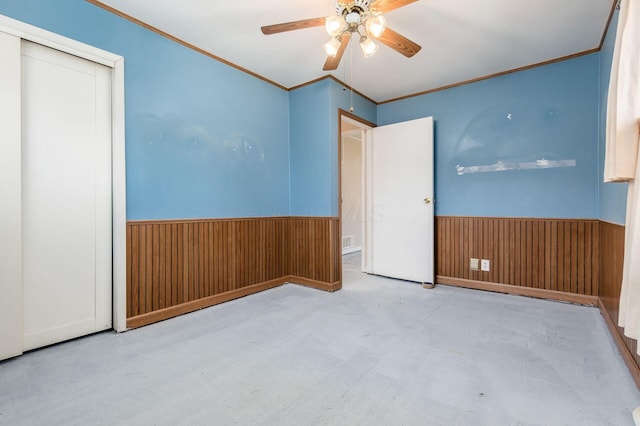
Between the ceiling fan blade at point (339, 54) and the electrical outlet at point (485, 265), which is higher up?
the ceiling fan blade at point (339, 54)

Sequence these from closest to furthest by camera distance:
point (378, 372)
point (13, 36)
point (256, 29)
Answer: point (378, 372), point (13, 36), point (256, 29)

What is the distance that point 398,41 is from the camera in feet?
6.68

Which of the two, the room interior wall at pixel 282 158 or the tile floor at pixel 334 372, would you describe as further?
the room interior wall at pixel 282 158

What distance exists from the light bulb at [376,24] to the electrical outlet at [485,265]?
264 cm

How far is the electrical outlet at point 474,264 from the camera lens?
11.0 feet

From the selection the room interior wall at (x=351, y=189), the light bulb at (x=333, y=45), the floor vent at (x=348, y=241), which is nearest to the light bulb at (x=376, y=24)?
the light bulb at (x=333, y=45)

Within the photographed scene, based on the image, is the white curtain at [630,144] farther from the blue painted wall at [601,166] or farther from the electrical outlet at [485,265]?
the electrical outlet at [485,265]

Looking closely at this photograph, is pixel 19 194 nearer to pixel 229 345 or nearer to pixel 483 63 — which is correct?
pixel 229 345

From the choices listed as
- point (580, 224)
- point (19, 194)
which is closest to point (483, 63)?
point (580, 224)

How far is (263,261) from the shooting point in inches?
131

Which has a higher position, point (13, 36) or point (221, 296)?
point (13, 36)

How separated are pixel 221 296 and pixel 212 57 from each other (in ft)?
7.44

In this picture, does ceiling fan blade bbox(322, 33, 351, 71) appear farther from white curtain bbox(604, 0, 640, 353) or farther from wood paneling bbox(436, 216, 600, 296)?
wood paneling bbox(436, 216, 600, 296)

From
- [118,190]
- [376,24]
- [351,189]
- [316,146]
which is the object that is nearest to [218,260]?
[118,190]
